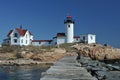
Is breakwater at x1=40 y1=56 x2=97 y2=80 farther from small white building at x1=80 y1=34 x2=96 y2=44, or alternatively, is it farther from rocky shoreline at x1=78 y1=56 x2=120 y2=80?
small white building at x1=80 y1=34 x2=96 y2=44

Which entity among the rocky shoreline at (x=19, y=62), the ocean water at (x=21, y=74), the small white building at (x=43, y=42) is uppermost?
the small white building at (x=43, y=42)

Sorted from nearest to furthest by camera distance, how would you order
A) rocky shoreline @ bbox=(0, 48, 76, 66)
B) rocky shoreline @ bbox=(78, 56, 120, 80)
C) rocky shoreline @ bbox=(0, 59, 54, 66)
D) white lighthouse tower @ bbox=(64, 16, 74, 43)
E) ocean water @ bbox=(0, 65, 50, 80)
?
1. rocky shoreline @ bbox=(78, 56, 120, 80)
2. ocean water @ bbox=(0, 65, 50, 80)
3. rocky shoreline @ bbox=(0, 59, 54, 66)
4. rocky shoreline @ bbox=(0, 48, 76, 66)
5. white lighthouse tower @ bbox=(64, 16, 74, 43)

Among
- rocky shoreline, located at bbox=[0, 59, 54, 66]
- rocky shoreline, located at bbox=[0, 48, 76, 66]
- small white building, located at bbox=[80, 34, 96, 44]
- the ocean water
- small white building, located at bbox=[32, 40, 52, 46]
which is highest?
small white building, located at bbox=[80, 34, 96, 44]

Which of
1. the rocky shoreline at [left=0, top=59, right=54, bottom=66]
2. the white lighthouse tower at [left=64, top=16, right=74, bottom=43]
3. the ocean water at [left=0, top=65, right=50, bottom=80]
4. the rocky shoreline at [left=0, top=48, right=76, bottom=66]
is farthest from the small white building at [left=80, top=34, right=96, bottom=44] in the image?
the ocean water at [left=0, top=65, right=50, bottom=80]

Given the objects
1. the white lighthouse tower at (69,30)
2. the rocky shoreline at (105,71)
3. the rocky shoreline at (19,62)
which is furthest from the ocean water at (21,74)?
the white lighthouse tower at (69,30)

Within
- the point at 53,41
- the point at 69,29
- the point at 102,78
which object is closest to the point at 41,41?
the point at 53,41

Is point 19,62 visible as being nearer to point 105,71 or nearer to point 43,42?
point 43,42

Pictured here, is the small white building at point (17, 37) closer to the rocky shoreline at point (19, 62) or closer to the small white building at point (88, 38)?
the small white building at point (88, 38)

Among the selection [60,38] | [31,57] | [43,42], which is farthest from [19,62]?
[43,42]

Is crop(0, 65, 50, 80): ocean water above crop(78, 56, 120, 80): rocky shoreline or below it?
below

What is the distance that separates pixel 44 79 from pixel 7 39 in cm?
6753

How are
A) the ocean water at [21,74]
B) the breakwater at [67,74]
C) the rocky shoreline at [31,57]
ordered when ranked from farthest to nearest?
the rocky shoreline at [31,57]
the ocean water at [21,74]
the breakwater at [67,74]

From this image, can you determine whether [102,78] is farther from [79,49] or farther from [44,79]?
[79,49]

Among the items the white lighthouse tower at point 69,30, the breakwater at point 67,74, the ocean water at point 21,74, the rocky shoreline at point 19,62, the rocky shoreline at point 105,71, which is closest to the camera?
the breakwater at point 67,74
